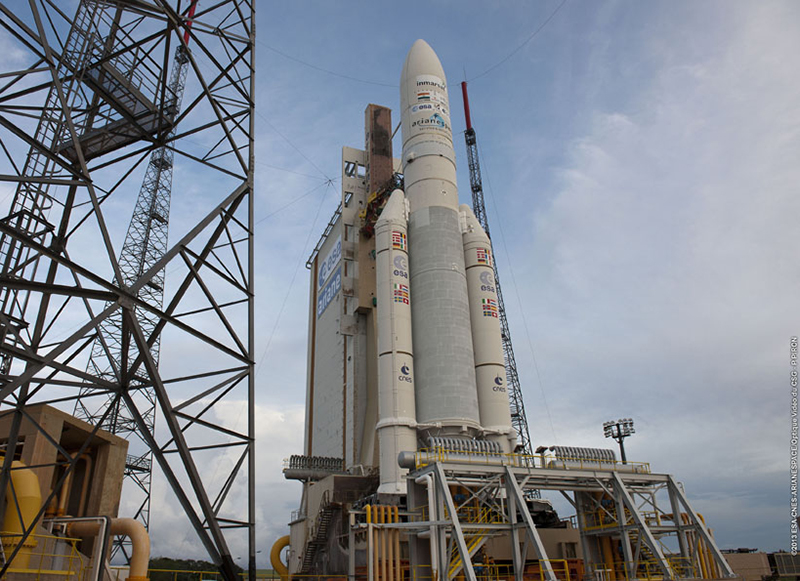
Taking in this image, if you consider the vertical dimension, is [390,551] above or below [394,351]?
below

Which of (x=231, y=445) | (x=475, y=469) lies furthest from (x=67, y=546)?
(x=475, y=469)

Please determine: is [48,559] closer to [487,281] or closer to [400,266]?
[400,266]

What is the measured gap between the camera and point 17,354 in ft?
33.6

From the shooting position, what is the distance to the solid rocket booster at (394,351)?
92.9ft

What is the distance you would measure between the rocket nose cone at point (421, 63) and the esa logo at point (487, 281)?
13.4 metres

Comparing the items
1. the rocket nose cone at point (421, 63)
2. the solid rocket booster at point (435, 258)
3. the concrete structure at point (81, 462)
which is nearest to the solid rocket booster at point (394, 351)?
the solid rocket booster at point (435, 258)

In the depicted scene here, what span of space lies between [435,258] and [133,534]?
20.2 m

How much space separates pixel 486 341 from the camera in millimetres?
32156

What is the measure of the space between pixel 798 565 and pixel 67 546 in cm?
3993

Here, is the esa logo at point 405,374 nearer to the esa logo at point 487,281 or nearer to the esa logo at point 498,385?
the esa logo at point 498,385

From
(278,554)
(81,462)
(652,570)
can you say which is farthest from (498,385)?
(81,462)

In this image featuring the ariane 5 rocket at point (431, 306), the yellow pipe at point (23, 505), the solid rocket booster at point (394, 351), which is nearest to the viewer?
the yellow pipe at point (23, 505)

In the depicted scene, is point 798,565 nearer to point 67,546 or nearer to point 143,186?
point 67,546

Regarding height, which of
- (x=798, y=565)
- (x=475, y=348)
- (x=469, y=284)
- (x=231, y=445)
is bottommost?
(x=798, y=565)
